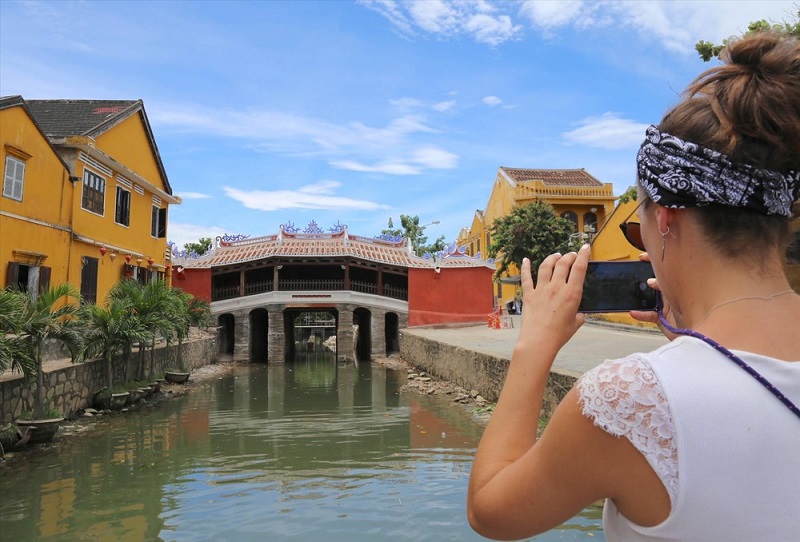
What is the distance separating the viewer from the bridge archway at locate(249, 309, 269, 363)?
79.2 ft

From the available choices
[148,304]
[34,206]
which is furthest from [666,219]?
[34,206]

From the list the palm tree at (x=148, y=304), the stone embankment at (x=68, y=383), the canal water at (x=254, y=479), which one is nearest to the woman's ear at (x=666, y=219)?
the canal water at (x=254, y=479)

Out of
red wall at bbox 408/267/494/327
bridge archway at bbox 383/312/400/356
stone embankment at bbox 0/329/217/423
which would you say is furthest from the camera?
bridge archway at bbox 383/312/400/356

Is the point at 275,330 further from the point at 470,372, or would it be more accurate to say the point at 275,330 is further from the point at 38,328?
the point at 38,328

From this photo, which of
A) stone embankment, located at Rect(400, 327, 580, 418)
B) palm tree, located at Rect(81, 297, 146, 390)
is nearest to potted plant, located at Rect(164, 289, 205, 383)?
palm tree, located at Rect(81, 297, 146, 390)

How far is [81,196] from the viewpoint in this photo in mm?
12938

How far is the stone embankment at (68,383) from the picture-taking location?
7484mm

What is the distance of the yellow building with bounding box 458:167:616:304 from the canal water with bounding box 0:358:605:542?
19.2 m

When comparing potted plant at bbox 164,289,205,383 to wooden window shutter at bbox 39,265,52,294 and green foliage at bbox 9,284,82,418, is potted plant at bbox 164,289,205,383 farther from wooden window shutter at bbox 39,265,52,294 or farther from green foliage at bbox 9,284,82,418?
green foliage at bbox 9,284,82,418

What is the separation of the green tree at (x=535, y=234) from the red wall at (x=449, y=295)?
5.62 feet

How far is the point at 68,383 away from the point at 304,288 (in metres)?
15.2

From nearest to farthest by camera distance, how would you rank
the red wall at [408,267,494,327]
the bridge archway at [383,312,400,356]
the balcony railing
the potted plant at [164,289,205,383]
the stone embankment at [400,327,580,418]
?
the stone embankment at [400,327,580,418] < the potted plant at [164,289,205,383] < the red wall at [408,267,494,327] < the balcony railing < the bridge archway at [383,312,400,356]

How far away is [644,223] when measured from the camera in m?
1.03

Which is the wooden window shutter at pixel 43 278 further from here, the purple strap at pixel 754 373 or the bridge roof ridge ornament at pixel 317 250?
the purple strap at pixel 754 373
